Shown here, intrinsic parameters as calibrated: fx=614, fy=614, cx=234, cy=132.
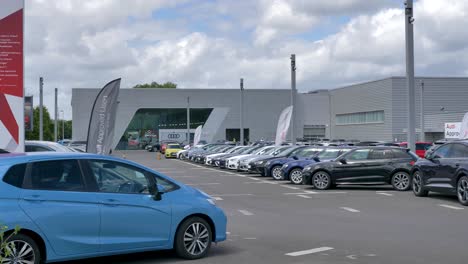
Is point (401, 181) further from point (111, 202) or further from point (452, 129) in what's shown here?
point (452, 129)

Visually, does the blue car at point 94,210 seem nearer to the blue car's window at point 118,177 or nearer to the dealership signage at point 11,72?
the blue car's window at point 118,177

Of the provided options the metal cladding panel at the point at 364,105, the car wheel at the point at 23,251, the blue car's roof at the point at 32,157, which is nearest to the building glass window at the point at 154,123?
the metal cladding panel at the point at 364,105

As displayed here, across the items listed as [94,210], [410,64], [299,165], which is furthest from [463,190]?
[94,210]

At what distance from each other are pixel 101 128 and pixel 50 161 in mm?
9757

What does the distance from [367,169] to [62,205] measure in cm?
1441

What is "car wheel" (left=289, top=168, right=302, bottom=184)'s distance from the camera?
76.2ft

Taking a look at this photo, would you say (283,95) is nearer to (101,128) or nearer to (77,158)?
(101,128)

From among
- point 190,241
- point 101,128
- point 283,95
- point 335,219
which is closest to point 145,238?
point 190,241

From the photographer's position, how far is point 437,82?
68.2 meters

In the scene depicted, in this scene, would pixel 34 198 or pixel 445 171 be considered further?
pixel 445 171

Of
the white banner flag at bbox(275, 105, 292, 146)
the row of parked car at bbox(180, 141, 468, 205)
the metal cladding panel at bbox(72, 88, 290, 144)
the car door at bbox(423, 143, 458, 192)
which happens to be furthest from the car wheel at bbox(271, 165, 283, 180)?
the metal cladding panel at bbox(72, 88, 290, 144)

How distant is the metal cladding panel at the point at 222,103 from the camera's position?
84.1 m

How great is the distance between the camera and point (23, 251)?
7070 mm

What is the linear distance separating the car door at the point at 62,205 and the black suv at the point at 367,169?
1371 centimetres
